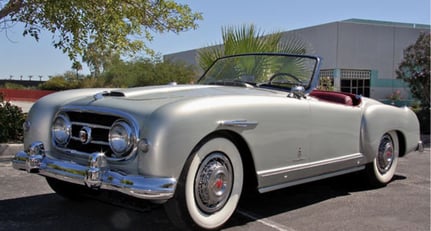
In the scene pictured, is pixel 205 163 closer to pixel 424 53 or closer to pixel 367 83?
pixel 424 53

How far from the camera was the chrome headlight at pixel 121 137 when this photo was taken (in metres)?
3.00

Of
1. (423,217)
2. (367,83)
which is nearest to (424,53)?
(423,217)

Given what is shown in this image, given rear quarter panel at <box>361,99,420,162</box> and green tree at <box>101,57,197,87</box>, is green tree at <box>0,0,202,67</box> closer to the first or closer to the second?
rear quarter panel at <box>361,99,420,162</box>

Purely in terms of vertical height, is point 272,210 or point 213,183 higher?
point 213,183

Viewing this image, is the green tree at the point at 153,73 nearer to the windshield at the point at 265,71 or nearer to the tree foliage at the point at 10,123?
the tree foliage at the point at 10,123

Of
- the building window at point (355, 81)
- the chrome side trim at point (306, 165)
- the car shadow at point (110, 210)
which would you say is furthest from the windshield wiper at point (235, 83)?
the building window at point (355, 81)

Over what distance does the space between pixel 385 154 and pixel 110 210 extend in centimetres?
303

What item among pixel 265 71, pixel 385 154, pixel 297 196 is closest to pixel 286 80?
pixel 265 71

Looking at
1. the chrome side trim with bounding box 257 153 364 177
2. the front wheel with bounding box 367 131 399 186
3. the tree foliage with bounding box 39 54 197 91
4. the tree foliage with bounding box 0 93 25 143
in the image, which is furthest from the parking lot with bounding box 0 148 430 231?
the tree foliage with bounding box 39 54 197 91

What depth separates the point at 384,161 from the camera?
5.16 m

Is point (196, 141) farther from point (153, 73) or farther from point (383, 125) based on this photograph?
point (153, 73)

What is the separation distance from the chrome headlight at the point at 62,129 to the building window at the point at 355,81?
2383 centimetres

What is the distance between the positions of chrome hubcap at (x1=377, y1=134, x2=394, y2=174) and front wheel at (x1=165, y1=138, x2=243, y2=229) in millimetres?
2267

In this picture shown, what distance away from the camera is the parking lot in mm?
3539
